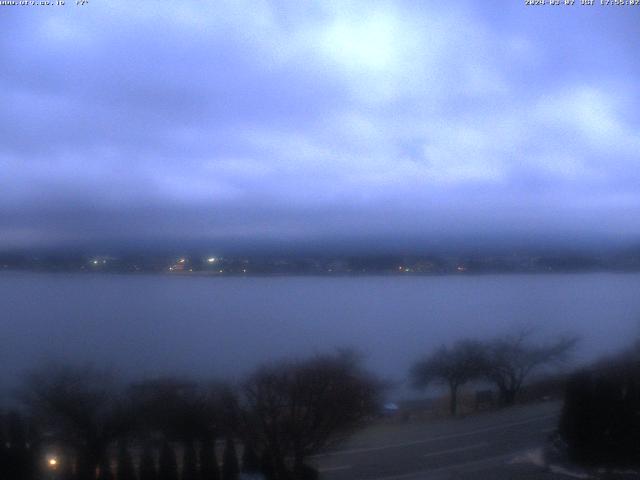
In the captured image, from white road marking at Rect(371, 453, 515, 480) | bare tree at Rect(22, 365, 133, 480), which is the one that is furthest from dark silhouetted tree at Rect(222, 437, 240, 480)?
white road marking at Rect(371, 453, 515, 480)

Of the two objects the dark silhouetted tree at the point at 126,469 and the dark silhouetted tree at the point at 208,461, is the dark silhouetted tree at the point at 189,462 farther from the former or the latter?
the dark silhouetted tree at the point at 126,469

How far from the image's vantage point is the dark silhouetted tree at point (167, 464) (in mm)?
2836

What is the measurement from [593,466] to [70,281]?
110 inches

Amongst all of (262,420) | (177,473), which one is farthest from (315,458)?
(177,473)

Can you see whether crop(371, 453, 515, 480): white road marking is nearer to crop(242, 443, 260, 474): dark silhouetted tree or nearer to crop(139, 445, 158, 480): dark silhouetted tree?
crop(242, 443, 260, 474): dark silhouetted tree

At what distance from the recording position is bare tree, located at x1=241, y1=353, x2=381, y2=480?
2.96 metres

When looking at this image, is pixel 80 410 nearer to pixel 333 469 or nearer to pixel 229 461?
pixel 229 461

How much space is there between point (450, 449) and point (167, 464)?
4.44 feet

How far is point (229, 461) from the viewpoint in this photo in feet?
9.56

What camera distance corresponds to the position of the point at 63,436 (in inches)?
110

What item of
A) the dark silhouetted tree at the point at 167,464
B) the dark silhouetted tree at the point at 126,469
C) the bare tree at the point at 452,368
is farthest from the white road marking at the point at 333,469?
the dark silhouetted tree at the point at 126,469

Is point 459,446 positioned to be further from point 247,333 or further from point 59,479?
point 59,479

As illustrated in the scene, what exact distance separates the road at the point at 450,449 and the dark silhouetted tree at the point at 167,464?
2.16 feet

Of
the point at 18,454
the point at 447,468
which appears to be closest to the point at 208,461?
the point at 18,454
